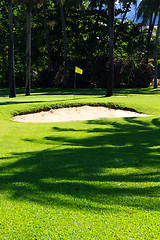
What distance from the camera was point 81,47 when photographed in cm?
3750

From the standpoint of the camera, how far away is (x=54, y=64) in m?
40.3

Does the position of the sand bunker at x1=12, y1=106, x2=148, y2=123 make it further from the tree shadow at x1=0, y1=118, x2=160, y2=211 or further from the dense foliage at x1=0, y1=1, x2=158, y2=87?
the dense foliage at x1=0, y1=1, x2=158, y2=87

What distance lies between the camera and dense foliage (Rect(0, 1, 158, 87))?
1455 inches

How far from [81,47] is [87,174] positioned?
34.4 m

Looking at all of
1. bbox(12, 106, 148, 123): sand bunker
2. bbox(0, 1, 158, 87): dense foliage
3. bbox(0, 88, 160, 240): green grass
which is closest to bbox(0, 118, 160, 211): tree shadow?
bbox(0, 88, 160, 240): green grass

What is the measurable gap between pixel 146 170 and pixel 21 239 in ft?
9.66

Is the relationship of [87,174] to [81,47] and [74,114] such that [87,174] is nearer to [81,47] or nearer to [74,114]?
[74,114]

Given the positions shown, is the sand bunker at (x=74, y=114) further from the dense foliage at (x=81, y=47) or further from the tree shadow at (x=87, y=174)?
the dense foliage at (x=81, y=47)

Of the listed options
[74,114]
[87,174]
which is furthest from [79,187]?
[74,114]

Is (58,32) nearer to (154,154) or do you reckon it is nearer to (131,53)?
(131,53)

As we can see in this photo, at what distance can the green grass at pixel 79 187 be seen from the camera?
3084 millimetres

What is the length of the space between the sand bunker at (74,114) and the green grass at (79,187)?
480cm

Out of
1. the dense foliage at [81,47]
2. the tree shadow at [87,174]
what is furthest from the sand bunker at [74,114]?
the dense foliage at [81,47]

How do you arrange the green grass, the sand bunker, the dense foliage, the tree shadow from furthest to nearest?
the dense foliage, the sand bunker, the tree shadow, the green grass
